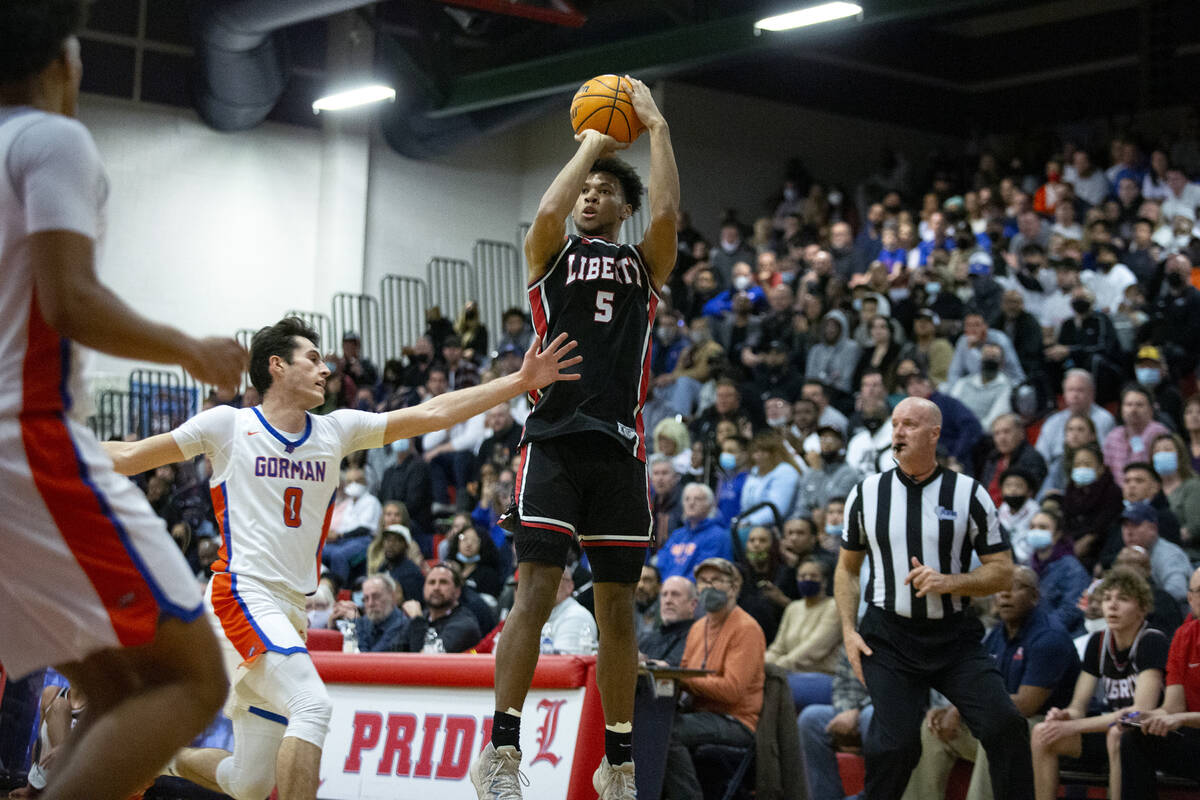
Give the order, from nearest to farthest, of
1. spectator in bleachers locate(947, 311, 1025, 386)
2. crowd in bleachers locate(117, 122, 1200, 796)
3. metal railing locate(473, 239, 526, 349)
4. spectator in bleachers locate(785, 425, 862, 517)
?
crowd in bleachers locate(117, 122, 1200, 796), spectator in bleachers locate(785, 425, 862, 517), spectator in bleachers locate(947, 311, 1025, 386), metal railing locate(473, 239, 526, 349)

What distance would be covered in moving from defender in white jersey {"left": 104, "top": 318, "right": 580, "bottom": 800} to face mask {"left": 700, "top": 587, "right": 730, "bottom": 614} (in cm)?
335

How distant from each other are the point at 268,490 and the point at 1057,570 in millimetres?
6132

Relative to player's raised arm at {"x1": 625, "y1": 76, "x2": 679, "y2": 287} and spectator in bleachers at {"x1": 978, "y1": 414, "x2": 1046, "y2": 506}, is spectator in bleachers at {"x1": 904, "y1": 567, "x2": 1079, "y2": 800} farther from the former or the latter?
spectator in bleachers at {"x1": 978, "y1": 414, "x2": 1046, "y2": 506}

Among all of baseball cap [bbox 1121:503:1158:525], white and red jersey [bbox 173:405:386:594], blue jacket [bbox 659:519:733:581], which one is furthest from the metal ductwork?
white and red jersey [bbox 173:405:386:594]

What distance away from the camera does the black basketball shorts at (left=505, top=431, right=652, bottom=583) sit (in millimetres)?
5344

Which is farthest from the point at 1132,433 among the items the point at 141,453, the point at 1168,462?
the point at 141,453

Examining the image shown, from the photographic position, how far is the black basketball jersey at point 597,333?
17.8ft

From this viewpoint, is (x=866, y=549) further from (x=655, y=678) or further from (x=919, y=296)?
(x=919, y=296)

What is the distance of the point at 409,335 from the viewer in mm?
23062

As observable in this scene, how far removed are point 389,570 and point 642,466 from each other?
27.2 ft

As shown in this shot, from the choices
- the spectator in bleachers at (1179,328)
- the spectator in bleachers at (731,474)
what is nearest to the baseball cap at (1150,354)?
the spectator in bleachers at (1179,328)

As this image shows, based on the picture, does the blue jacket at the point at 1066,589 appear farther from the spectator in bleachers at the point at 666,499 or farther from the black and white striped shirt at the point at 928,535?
the spectator in bleachers at the point at 666,499

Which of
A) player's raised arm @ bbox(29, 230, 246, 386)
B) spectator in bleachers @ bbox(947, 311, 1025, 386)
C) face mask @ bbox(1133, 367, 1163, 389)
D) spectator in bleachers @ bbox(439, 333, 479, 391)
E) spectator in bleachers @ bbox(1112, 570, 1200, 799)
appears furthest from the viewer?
spectator in bleachers @ bbox(439, 333, 479, 391)

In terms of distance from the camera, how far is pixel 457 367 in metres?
18.2
